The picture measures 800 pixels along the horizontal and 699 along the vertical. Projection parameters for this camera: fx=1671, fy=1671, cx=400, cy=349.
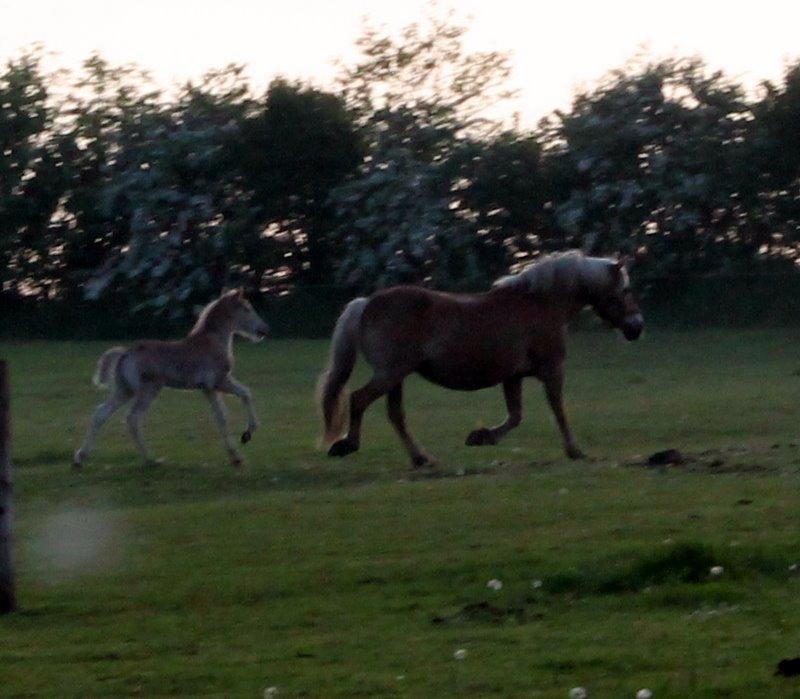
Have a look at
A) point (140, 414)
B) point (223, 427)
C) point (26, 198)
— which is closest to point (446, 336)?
point (223, 427)

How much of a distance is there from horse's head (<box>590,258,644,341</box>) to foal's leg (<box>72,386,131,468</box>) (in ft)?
15.6

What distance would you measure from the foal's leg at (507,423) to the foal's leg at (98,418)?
142 inches

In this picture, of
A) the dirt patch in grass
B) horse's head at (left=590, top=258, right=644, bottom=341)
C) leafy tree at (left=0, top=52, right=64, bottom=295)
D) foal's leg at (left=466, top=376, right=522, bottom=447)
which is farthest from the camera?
leafy tree at (left=0, top=52, right=64, bottom=295)

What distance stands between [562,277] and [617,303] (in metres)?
0.75

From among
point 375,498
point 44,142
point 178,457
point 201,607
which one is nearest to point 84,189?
point 44,142

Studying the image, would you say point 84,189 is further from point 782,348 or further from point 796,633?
point 796,633

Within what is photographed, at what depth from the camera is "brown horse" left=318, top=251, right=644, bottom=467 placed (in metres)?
15.2

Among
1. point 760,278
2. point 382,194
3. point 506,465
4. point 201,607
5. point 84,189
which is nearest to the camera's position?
point 201,607

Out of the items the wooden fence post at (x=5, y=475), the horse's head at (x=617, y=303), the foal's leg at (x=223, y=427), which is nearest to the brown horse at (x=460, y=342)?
the horse's head at (x=617, y=303)

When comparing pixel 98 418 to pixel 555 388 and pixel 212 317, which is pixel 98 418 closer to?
pixel 212 317

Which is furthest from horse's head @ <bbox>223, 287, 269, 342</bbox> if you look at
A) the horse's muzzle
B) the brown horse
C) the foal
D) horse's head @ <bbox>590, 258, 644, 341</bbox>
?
the horse's muzzle

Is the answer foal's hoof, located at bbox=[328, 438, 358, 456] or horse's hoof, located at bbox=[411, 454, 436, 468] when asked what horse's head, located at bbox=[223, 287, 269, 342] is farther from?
horse's hoof, located at bbox=[411, 454, 436, 468]

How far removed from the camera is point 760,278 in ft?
138

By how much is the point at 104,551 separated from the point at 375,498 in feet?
8.35
